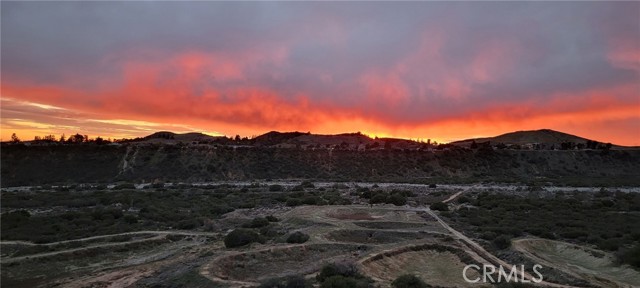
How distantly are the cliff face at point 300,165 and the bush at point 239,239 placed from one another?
4890cm

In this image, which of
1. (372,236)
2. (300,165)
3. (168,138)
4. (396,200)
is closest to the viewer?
(372,236)

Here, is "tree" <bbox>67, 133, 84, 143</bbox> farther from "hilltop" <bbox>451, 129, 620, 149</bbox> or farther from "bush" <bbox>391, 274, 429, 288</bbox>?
"hilltop" <bbox>451, 129, 620, 149</bbox>

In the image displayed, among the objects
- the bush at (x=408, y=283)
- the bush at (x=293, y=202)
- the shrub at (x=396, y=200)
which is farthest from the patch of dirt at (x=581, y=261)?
the bush at (x=293, y=202)

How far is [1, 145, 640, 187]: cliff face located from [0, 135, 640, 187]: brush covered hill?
14 centimetres

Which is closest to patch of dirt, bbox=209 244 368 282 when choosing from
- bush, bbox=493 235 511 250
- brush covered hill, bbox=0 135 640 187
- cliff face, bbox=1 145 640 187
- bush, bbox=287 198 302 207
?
bush, bbox=493 235 511 250

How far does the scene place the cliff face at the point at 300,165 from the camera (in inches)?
2670

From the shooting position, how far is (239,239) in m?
23.0

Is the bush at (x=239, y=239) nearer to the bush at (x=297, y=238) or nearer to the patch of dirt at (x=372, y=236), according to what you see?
the bush at (x=297, y=238)

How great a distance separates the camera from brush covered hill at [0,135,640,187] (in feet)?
222

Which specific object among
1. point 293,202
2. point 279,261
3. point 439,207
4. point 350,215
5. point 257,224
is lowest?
point 279,261

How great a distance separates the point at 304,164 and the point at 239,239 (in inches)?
2372

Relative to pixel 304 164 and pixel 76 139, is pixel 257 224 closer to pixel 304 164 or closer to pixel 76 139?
pixel 304 164

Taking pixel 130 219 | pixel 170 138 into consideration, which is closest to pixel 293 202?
pixel 130 219

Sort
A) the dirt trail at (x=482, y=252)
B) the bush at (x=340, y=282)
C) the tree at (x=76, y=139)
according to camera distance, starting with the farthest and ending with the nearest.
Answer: the tree at (x=76, y=139)
the dirt trail at (x=482, y=252)
the bush at (x=340, y=282)
